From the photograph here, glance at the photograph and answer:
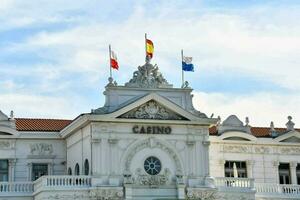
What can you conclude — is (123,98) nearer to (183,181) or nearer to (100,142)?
(100,142)

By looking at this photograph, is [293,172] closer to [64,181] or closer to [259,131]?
[259,131]

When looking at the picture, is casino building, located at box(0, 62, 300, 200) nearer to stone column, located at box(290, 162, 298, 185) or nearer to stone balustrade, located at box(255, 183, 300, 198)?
stone balustrade, located at box(255, 183, 300, 198)

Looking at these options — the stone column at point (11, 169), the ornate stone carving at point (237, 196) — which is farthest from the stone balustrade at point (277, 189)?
the stone column at point (11, 169)

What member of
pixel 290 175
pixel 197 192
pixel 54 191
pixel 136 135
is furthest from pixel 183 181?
pixel 290 175

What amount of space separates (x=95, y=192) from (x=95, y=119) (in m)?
3.72

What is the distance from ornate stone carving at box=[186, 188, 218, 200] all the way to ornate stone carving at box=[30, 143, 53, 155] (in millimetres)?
8806

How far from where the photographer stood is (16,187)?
39312 millimetres

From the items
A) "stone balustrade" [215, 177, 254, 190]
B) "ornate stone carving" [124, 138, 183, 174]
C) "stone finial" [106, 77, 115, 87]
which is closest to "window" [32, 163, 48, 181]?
"ornate stone carving" [124, 138, 183, 174]

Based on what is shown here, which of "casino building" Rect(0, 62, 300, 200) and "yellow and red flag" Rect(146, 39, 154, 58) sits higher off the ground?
"yellow and red flag" Rect(146, 39, 154, 58)

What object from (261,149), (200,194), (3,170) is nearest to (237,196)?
(200,194)

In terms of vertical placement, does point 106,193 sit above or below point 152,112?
below

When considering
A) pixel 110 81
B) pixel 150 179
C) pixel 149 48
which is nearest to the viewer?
pixel 150 179

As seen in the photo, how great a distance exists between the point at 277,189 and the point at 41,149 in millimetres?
13890

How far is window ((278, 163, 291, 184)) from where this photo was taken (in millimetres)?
45812
